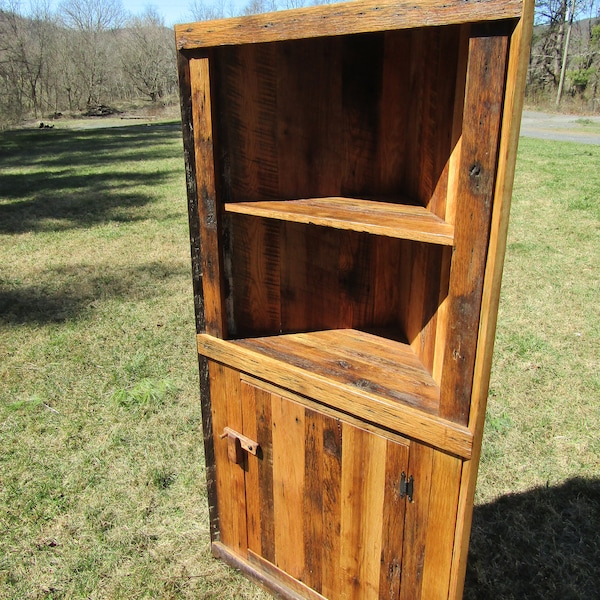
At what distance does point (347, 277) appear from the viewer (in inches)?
70.5

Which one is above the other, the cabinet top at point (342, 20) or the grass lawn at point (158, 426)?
the cabinet top at point (342, 20)

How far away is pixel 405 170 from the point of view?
5.39 feet

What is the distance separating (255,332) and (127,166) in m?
9.81

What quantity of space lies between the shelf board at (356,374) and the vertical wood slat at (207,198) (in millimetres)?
90

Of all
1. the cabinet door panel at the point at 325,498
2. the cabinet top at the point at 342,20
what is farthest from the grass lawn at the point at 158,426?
the cabinet top at the point at 342,20

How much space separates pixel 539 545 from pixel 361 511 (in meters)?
0.98

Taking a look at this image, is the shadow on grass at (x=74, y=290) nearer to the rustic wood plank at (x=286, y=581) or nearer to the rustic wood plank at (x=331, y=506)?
the rustic wood plank at (x=286, y=581)

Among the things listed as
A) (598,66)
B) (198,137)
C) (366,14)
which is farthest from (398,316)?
(598,66)

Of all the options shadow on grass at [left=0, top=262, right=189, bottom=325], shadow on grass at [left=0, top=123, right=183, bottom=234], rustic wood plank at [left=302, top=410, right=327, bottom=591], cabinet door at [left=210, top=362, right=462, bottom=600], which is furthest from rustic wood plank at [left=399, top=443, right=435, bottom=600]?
shadow on grass at [left=0, top=123, right=183, bottom=234]

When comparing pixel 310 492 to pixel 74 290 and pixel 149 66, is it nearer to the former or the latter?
pixel 74 290

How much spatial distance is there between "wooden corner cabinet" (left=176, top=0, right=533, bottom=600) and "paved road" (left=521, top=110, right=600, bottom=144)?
38.7 feet

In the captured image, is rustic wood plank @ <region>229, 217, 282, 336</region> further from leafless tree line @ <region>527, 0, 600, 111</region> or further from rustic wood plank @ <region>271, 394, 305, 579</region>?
leafless tree line @ <region>527, 0, 600, 111</region>

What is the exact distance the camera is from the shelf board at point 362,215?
123 cm

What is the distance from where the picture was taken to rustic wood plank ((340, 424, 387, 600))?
1456 mm
